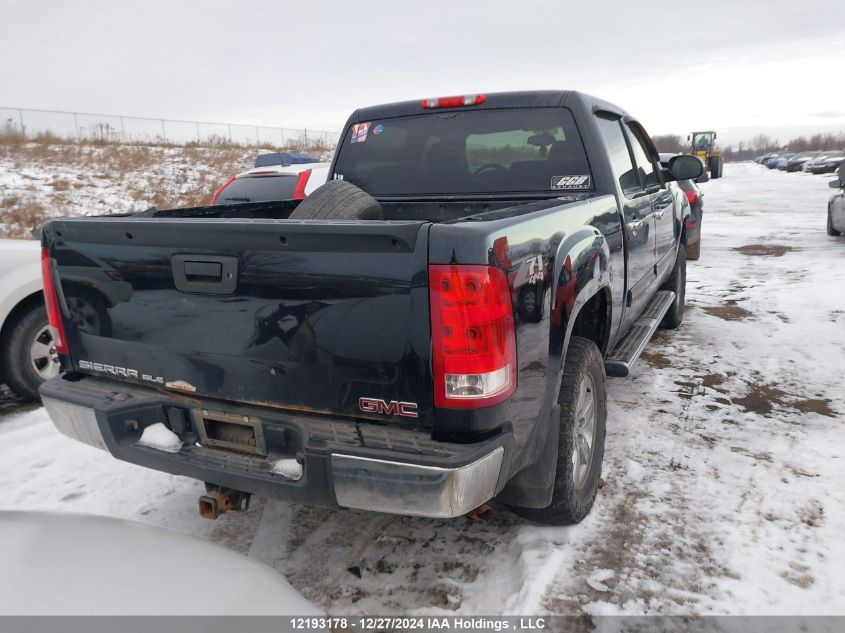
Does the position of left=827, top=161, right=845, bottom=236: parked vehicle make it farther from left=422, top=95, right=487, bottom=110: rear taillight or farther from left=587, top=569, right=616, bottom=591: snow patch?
left=587, top=569, right=616, bottom=591: snow patch

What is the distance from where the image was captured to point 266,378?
2262mm

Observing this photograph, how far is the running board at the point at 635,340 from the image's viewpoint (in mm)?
3535

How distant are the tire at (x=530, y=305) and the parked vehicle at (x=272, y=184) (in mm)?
5826

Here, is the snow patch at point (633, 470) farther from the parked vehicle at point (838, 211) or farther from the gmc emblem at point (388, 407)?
the parked vehicle at point (838, 211)

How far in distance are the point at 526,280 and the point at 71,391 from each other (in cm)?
194

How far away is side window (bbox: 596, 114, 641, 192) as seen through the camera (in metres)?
3.76

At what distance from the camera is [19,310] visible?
188 inches

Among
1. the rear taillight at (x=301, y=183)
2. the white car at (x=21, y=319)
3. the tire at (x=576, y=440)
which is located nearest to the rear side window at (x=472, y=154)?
the tire at (x=576, y=440)

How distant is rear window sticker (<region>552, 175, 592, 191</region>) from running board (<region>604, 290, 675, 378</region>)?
3.30 ft

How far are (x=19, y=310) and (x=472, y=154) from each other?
361 cm

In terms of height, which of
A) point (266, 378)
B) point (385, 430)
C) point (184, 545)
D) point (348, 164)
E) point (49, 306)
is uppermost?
point (348, 164)

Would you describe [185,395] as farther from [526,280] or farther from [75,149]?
[75,149]

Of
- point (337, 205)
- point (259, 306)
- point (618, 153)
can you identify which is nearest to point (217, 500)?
point (259, 306)

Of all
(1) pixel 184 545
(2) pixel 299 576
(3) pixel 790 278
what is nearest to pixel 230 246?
(1) pixel 184 545
